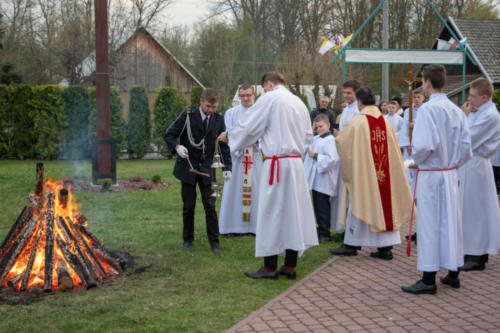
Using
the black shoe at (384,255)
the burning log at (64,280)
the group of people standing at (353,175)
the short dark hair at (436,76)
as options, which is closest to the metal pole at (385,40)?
the group of people standing at (353,175)

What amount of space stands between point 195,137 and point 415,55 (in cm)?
859

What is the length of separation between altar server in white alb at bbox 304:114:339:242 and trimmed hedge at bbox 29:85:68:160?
14561 mm

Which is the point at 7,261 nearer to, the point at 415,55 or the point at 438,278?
the point at 438,278

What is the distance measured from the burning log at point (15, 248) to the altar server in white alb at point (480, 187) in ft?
15.7

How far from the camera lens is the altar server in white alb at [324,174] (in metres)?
8.00

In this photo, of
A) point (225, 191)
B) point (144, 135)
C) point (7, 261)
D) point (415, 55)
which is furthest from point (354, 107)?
point (144, 135)

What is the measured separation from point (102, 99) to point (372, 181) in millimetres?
7398

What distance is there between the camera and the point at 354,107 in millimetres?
8500

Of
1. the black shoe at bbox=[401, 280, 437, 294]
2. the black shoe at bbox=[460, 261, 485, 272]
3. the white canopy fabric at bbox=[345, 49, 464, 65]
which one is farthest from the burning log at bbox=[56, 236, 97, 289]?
the white canopy fabric at bbox=[345, 49, 464, 65]

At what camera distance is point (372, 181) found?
7039mm

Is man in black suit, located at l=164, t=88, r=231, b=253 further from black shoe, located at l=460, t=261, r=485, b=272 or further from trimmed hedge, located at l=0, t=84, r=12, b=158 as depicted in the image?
trimmed hedge, located at l=0, t=84, r=12, b=158

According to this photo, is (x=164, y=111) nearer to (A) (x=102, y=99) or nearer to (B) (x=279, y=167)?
(A) (x=102, y=99)

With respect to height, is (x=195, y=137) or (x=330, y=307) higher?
(x=195, y=137)

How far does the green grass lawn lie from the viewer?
4699 mm
